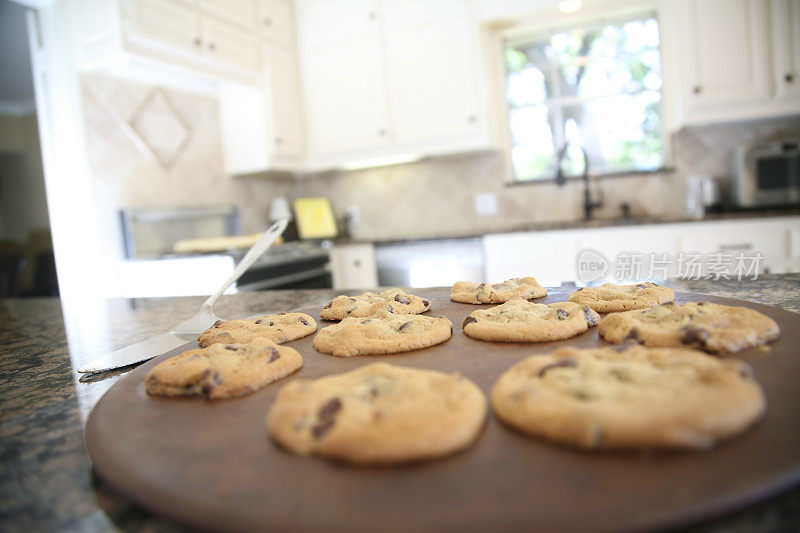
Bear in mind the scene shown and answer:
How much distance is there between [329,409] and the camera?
17.5 inches

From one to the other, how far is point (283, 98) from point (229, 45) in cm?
54

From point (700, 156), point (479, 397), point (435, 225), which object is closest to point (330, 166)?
point (435, 225)

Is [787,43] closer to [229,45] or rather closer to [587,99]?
[587,99]

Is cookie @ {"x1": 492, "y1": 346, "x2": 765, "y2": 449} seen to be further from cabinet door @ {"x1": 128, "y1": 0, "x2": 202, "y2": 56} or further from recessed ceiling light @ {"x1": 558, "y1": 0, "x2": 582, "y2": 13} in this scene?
recessed ceiling light @ {"x1": 558, "y1": 0, "x2": 582, "y2": 13}

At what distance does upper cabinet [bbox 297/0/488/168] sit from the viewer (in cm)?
324

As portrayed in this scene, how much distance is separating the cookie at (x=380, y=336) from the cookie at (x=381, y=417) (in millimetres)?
169

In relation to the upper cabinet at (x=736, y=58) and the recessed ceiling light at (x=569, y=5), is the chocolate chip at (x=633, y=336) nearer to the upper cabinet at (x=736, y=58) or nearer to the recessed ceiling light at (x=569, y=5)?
the upper cabinet at (x=736, y=58)

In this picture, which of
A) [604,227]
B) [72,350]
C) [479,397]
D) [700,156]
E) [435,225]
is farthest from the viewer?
[435,225]

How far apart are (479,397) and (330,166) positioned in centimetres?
341

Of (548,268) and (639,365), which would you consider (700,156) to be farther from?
(639,365)

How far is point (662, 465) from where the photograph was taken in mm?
354

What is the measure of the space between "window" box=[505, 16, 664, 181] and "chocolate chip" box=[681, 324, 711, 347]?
115 inches

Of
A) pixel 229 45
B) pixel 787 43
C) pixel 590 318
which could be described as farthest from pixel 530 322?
pixel 787 43

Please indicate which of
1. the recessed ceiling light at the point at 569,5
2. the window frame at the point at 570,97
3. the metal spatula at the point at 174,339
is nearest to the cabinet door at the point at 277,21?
the window frame at the point at 570,97
